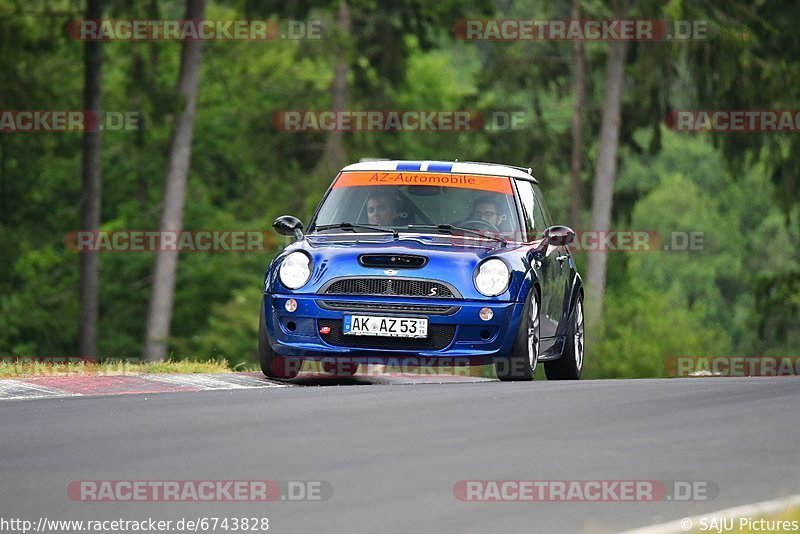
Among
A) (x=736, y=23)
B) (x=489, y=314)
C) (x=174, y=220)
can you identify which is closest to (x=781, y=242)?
(x=736, y=23)

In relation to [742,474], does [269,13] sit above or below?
above

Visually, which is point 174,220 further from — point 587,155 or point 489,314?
point 489,314

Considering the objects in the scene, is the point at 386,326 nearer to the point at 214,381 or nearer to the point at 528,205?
the point at 214,381

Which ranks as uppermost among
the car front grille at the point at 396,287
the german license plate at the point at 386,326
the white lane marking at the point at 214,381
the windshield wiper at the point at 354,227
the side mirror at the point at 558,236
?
the windshield wiper at the point at 354,227

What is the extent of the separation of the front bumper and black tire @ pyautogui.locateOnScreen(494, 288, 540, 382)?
0.28ft

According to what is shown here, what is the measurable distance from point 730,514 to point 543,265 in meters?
7.53

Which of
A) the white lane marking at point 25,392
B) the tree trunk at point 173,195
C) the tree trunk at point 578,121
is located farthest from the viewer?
the tree trunk at point 578,121

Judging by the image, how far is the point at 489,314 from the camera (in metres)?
13.4

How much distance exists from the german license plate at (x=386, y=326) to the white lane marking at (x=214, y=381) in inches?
29.8

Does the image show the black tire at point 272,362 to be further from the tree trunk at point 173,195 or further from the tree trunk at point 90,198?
the tree trunk at point 90,198

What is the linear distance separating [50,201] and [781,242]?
52649 millimetres

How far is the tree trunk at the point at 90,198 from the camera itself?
34594mm

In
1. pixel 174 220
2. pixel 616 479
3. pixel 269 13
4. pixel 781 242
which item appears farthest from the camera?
pixel 781 242

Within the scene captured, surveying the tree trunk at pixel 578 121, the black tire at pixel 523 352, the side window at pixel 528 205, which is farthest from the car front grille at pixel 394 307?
the tree trunk at pixel 578 121
